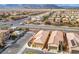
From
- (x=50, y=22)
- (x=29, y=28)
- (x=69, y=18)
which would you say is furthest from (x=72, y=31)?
(x=29, y=28)

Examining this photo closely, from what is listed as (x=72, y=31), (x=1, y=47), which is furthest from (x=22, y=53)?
(x=72, y=31)

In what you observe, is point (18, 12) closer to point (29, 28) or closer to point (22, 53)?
point (29, 28)

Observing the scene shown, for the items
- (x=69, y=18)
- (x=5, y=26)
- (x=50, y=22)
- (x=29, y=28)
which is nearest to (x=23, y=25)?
(x=29, y=28)

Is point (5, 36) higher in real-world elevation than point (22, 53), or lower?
higher

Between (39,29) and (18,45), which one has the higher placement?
(39,29)

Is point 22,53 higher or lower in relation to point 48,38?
lower
